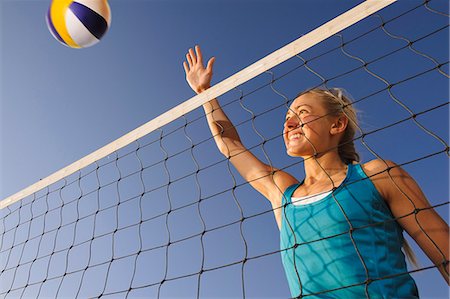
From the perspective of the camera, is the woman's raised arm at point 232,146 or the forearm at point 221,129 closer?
the woman's raised arm at point 232,146

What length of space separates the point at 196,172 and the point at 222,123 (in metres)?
0.34

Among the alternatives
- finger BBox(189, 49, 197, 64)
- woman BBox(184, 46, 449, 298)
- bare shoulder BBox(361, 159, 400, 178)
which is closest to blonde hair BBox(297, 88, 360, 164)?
woman BBox(184, 46, 449, 298)

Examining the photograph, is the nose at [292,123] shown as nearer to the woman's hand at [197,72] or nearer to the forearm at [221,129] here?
the forearm at [221,129]

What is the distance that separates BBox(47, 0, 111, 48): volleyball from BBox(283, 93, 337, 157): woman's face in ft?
7.41

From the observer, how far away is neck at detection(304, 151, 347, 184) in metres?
2.31

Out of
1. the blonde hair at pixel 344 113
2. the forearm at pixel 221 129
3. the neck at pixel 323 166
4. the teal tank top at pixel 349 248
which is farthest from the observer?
the forearm at pixel 221 129

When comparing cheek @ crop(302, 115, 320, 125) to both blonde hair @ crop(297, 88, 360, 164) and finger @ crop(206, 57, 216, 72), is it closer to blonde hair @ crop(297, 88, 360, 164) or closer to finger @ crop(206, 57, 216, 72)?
blonde hair @ crop(297, 88, 360, 164)

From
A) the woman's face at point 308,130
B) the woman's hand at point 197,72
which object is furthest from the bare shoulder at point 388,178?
the woman's hand at point 197,72

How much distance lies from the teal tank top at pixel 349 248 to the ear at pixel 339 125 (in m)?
0.26

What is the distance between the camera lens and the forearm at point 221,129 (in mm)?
2881

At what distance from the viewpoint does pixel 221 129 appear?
298cm

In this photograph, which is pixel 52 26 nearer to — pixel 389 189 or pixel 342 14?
pixel 342 14

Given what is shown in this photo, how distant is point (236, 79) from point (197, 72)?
45 cm

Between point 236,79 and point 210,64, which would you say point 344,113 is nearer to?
point 236,79
